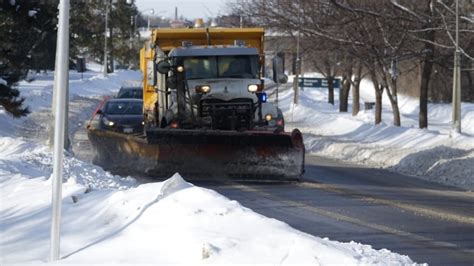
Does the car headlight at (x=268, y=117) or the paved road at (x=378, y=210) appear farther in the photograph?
the car headlight at (x=268, y=117)

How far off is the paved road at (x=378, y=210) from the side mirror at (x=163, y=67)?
2888 mm

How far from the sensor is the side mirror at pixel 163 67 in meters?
18.4

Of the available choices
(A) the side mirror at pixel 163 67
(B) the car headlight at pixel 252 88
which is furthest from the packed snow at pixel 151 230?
(B) the car headlight at pixel 252 88

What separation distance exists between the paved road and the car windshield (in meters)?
8.11

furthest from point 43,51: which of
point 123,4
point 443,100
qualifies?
point 443,100

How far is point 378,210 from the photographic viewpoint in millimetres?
13625

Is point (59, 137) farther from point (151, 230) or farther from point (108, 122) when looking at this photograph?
point (108, 122)

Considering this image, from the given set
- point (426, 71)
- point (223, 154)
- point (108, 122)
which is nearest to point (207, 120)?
point (223, 154)

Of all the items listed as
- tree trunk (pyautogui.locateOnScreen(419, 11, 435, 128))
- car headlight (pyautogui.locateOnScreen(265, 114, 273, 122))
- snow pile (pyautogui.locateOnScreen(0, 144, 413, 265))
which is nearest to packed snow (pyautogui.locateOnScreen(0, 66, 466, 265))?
snow pile (pyautogui.locateOnScreen(0, 144, 413, 265))

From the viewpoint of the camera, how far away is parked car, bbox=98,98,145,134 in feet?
84.8

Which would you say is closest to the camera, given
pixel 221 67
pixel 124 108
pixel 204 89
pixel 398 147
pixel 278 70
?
pixel 204 89

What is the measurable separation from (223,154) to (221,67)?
7.50 ft

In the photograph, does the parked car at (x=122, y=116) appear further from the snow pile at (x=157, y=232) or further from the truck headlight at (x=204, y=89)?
the snow pile at (x=157, y=232)

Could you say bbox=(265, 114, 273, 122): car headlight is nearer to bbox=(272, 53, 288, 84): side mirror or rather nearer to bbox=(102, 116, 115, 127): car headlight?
bbox=(272, 53, 288, 84): side mirror
